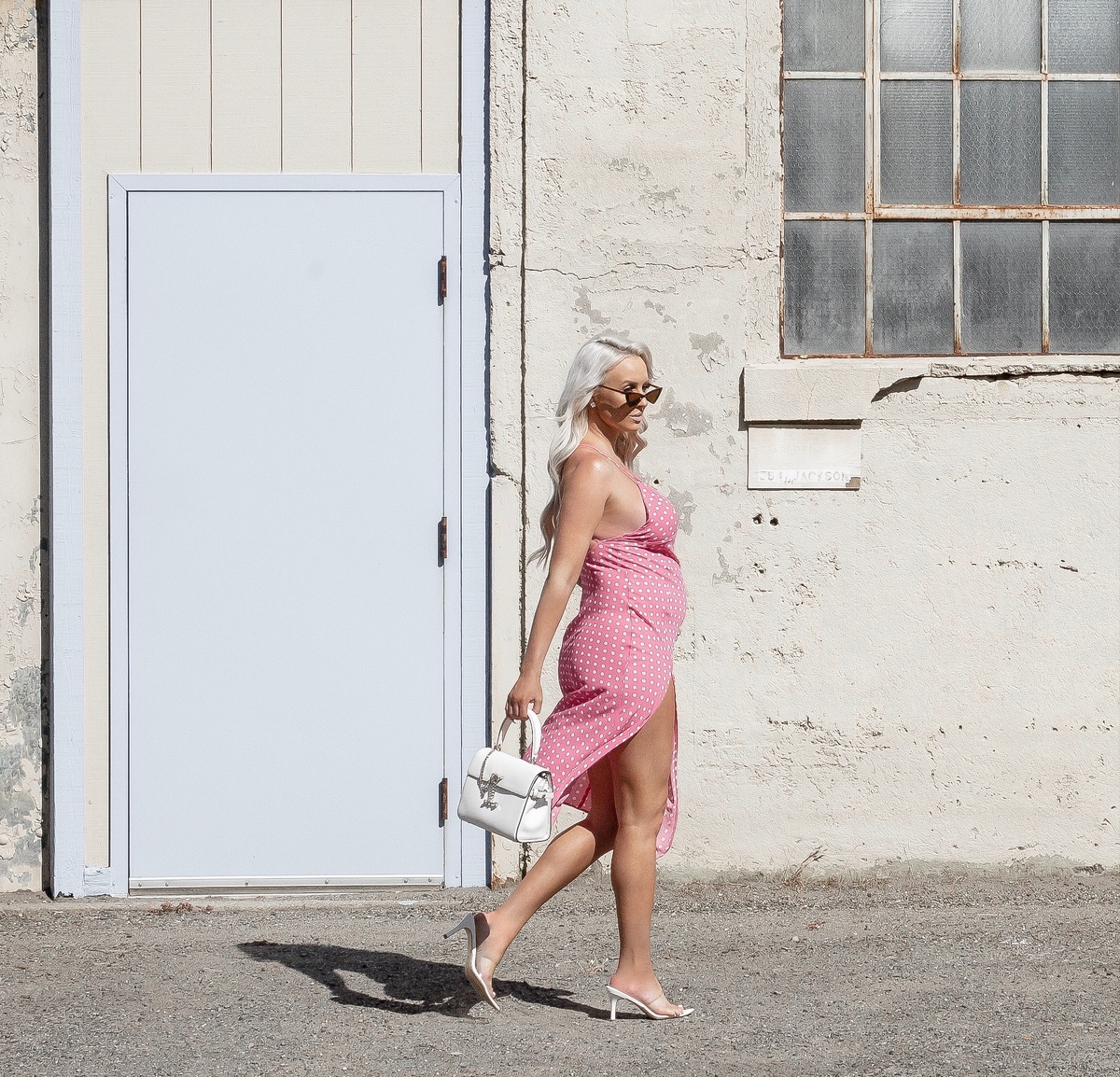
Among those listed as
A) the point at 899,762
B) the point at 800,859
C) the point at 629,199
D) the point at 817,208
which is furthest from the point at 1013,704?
the point at 629,199

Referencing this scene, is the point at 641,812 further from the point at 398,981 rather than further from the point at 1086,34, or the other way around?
the point at 1086,34

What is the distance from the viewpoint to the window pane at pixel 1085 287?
5.22m

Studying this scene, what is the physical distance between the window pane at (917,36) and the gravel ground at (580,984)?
306cm

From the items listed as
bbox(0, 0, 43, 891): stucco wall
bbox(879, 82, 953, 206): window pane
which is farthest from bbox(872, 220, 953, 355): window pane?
bbox(0, 0, 43, 891): stucco wall

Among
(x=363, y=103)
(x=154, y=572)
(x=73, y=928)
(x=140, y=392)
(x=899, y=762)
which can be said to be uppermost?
(x=363, y=103)

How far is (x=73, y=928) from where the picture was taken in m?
4.67

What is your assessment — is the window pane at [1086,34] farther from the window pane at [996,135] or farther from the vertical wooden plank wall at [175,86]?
the vertical wooden plank wall at [175,86]

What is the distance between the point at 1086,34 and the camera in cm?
518

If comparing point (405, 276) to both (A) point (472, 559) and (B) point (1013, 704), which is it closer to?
(A) point (472, 559)

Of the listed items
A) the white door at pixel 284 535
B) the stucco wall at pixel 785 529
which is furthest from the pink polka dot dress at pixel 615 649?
the white door at pixel 284 535

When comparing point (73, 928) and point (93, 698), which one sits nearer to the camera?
point (73, 928)

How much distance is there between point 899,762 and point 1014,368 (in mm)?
1520

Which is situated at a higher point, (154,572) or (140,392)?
(140,392)

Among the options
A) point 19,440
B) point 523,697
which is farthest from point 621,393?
point 19,440
